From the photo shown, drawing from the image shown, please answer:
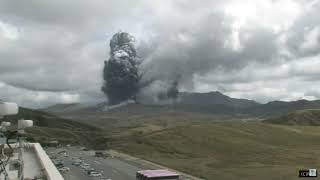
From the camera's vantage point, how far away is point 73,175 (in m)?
168

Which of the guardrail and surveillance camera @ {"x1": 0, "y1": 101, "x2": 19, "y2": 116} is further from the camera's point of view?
the guardrail

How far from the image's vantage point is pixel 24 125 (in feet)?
118

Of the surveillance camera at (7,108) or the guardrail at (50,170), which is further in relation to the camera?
the guardrail at (50,170)

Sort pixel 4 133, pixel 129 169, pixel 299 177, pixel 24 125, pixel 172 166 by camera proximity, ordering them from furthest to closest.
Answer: pixel 172 166, pixel 129 169, pixel 299 177, pixel 24 125, pixel 4 133

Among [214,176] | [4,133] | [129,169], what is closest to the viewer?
[4,133]

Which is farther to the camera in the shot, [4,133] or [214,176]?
[214,176]

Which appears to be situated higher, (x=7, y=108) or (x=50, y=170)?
(x=7, y=108)

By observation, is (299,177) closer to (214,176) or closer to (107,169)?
(214,176)

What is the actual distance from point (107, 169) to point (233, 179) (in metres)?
52.5

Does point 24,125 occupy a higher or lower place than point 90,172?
higher

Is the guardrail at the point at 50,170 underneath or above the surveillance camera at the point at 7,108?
underneath

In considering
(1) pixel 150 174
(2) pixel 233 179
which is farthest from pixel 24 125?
(2) pixel 233 179

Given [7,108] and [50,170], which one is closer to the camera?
[7,108]

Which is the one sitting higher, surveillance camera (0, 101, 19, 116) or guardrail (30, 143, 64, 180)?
surveillance camera (0, 101, 19, 116)
